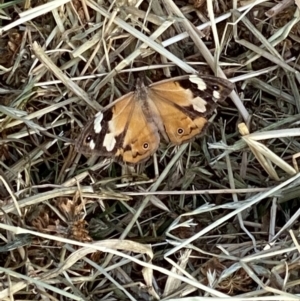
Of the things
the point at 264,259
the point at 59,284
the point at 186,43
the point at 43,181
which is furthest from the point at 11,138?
the point at 264,259

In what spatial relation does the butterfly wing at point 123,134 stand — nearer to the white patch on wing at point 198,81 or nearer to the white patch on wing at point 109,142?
the white patch on wing at point 109,142

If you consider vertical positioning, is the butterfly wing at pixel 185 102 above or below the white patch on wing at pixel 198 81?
below

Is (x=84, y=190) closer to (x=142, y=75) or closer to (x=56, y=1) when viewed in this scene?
(x=142, y=75)

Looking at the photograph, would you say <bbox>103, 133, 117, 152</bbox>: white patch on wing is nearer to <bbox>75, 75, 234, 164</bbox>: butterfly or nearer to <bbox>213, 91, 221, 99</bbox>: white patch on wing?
<bbox>75, 75, 234, 164</bbox>: butterfly

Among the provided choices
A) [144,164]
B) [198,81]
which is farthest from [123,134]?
[198,81]

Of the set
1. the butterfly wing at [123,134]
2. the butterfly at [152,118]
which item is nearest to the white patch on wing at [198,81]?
the butterfly at [152,118]

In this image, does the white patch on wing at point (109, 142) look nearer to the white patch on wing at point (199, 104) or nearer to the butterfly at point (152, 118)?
the butterfly at point (152, 118)

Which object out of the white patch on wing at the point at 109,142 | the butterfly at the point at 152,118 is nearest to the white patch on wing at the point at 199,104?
the butterfly at the point at 152,118
